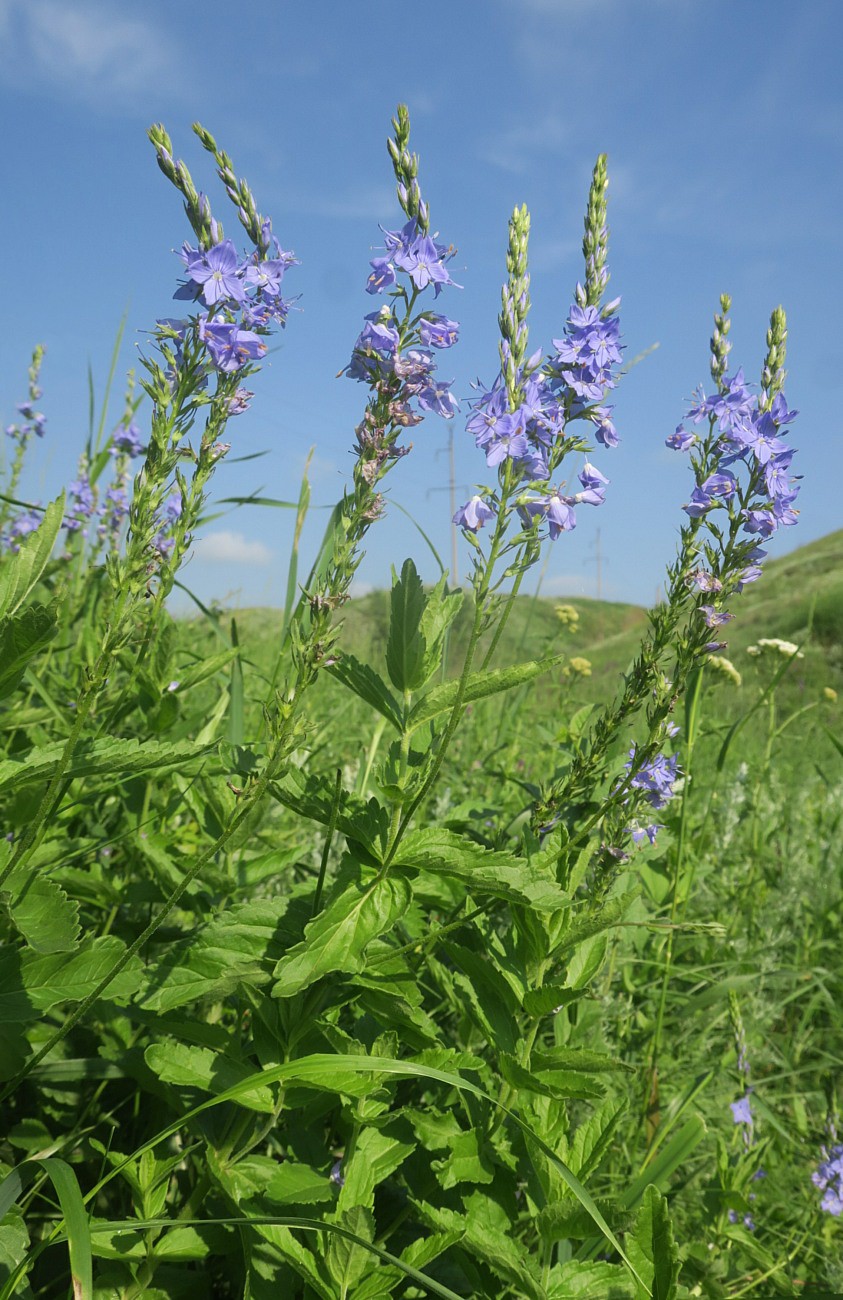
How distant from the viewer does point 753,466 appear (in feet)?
8.21

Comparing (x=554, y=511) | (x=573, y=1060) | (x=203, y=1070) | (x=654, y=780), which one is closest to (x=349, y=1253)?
(x=203, y=1070)

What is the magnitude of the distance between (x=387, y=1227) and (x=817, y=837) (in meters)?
4.21

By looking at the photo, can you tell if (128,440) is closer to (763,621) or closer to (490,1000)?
(490,1000)

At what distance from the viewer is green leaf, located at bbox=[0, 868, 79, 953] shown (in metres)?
1.60

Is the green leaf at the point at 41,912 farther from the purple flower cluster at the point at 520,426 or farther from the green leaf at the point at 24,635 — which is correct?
the purple flower cluster at the point at 520,426

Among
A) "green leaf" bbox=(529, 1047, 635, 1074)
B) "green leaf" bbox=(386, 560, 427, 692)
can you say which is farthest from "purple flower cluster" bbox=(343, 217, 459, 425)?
"green leaf" bbox=(529, 1047, 635, 1074)

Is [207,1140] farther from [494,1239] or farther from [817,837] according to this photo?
[817,837]

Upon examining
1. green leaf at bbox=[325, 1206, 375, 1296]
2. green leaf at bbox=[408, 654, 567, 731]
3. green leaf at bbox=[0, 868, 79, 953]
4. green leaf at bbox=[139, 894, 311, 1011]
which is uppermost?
green leaf at bbox=[408, 654, 567, 731]

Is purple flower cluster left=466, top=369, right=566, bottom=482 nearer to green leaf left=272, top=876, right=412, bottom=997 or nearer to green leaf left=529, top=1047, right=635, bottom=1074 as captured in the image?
green leaf left=272, top=876, right=412, bottom=997

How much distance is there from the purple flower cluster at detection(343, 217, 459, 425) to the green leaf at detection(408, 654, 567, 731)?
23.2 inches

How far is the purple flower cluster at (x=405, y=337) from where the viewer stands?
1927mm

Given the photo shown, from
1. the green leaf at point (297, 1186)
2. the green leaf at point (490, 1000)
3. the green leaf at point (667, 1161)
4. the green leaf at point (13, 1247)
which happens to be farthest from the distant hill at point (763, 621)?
the green leaf at point (13, 1247)

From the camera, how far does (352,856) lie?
2.08 metres

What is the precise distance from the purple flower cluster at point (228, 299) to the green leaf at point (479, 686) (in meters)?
0.85
